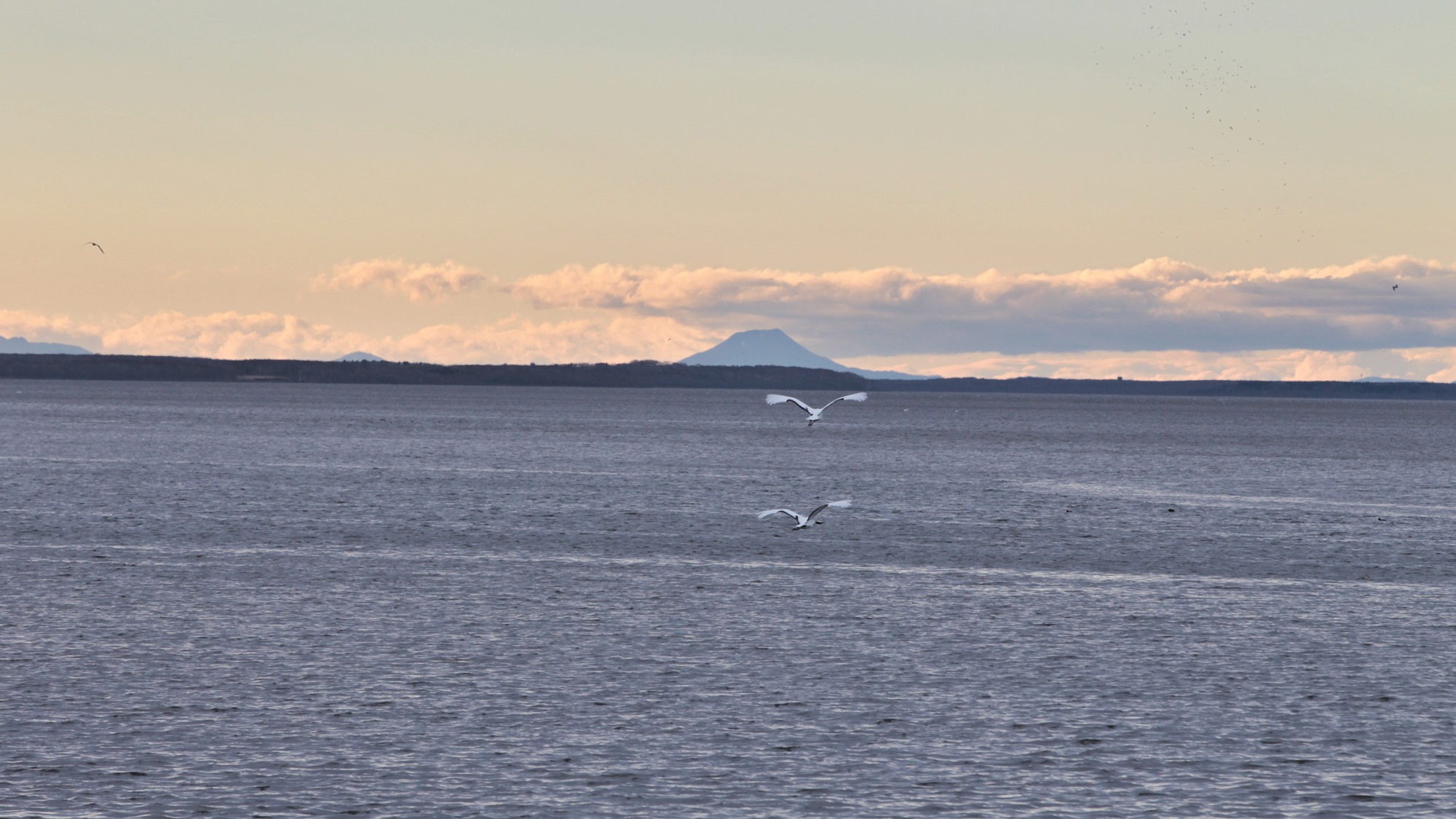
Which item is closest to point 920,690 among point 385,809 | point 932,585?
point 385,809

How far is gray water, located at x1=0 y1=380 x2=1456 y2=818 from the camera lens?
50.2 feet

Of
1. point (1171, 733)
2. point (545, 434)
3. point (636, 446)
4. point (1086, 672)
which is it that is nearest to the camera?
point (1171, 733)

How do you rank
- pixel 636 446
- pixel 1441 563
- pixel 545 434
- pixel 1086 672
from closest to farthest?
pixel 1086 672, pixel 1441 563, pixel 636 446, pixel 545 434

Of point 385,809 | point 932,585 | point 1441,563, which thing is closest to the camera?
point 385,809

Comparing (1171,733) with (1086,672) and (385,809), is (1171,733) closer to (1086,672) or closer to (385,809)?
(1086,672)

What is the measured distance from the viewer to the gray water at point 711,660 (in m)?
15.3

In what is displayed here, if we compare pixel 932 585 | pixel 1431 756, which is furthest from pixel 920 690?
pixel 932 585

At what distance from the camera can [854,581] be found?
1283 inches

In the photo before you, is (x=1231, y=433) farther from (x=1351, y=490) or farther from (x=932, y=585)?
(x=932, y=585)

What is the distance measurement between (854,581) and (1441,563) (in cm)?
1612

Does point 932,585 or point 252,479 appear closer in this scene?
point 932,585

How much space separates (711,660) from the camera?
72.9ft

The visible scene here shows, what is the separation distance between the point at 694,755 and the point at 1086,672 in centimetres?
751

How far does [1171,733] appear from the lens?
58.5 ft
